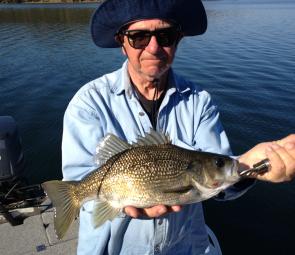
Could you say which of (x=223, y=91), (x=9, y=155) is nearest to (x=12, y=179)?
(x=9, y=155)

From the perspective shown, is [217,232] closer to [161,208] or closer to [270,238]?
[270,238]

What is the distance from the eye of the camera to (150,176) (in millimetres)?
2709

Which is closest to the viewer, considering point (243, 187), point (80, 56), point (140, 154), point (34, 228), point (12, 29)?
point (140, 154)

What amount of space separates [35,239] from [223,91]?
1219 cm

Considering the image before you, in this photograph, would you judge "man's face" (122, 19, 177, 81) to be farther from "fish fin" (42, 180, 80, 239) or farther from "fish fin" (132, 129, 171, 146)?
"fish fin" (42, 180, 80, 239)

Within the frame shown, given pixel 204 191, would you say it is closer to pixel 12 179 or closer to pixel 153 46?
pixel 153 46

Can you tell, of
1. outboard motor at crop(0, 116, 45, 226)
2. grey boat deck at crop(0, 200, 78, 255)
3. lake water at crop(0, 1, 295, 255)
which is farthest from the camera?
lake water at crop(0, 1, 295, 255)

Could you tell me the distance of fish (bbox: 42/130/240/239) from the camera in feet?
8.67

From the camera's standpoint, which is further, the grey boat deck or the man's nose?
the grey boat deck

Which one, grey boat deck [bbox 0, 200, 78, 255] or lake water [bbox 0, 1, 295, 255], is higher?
grey boat deck [bbox 0, 200, 78, 255]

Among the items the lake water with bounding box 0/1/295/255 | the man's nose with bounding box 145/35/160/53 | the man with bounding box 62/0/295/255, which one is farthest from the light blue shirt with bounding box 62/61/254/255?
the lake water with bounding box 0/1/295/255

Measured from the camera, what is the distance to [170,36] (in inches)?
119

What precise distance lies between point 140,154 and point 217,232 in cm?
562

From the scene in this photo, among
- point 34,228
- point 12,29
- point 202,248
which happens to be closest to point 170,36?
point 202,248
